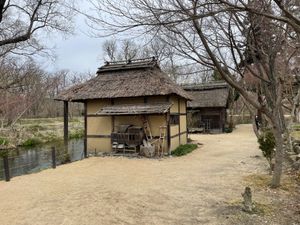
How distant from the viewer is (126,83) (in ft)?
54.6

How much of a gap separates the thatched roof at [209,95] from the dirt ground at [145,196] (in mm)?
15396

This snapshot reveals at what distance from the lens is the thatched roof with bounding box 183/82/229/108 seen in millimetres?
28031

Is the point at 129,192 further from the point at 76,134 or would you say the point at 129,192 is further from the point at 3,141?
the point at 76,134

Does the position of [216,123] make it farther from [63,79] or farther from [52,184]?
[63,79]

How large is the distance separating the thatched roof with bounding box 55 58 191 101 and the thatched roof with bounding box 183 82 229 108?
35.6 feet

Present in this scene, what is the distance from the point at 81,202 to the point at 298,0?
6019mm

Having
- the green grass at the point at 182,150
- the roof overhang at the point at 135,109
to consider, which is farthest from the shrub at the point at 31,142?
the green grass at the point at 182,150

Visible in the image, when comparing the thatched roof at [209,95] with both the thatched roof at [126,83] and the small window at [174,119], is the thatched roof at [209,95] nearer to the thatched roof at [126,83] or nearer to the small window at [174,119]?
the small window at [174,119]

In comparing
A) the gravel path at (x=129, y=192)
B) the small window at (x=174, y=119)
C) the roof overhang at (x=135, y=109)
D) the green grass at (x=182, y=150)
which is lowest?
the gravel path at (x=129, y=192)

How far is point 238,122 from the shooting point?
129 ft

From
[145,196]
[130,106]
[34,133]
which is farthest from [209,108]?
[145,196]

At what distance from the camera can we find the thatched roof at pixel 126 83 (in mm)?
15547

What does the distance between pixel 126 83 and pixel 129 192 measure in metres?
9.00

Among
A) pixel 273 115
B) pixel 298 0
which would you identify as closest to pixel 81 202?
pixel 273 115
